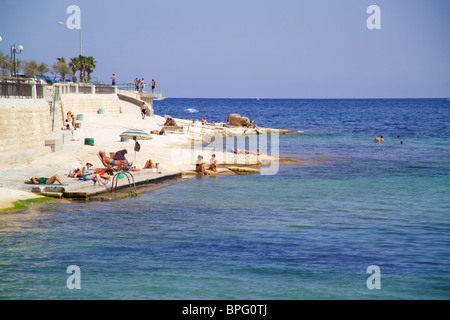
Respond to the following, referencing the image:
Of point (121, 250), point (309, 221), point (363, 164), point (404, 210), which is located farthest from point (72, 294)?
point (363, 164)

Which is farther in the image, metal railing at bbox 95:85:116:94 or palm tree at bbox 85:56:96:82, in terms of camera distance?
palm tree at bbox 85:56:96:82

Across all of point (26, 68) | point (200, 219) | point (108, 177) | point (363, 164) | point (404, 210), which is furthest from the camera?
point (26, 68)

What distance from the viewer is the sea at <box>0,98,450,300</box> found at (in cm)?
1262

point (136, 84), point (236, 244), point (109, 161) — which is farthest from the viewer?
point (136, 84)

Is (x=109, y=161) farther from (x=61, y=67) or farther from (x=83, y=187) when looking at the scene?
(x=61, y=67)

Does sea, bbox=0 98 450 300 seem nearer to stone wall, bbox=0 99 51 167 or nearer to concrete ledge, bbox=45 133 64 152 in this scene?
stone wall, bbox=0 99 51 167

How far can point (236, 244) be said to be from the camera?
53.1ft

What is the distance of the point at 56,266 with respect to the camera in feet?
45.3

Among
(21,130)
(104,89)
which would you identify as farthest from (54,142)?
(104,89)

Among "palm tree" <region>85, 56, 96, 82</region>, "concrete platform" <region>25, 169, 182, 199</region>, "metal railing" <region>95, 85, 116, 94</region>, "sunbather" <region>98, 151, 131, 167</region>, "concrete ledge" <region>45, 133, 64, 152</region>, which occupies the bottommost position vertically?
"concrete platform" <region>25, 169, 182, 199</region>

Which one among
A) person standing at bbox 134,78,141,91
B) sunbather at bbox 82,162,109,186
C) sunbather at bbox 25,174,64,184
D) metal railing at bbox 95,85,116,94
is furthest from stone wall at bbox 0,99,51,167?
person standing at bbox 134,78,141,91

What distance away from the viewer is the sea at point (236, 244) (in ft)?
41.4
